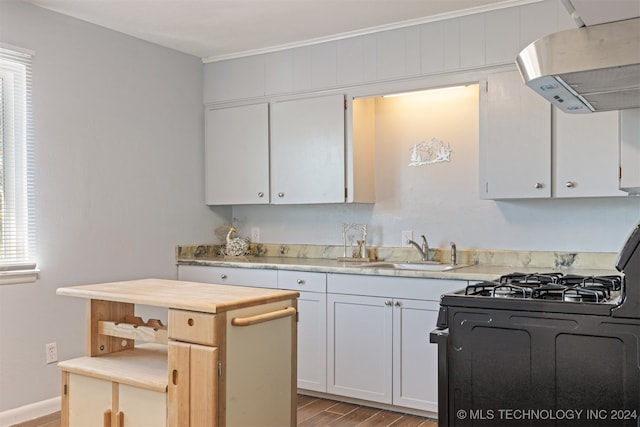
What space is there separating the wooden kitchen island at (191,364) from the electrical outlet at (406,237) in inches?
64.7

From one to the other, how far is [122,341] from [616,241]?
9.10ft

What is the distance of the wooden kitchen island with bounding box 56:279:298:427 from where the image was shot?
7.57 feet

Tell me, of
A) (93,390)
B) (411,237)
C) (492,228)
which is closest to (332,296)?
(411,237)

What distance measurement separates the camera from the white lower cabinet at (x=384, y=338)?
134 inches

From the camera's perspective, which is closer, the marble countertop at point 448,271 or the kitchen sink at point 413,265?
the marble countertop at point 448,271

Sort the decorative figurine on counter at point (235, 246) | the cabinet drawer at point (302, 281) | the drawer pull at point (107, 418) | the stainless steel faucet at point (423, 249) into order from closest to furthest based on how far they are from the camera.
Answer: the drawer pull at point (107, 418), the cabinet drawer at point (302, 281), the stainless steel faucet at point (423, 249), the decorative figurine on counter at point (235, 246)

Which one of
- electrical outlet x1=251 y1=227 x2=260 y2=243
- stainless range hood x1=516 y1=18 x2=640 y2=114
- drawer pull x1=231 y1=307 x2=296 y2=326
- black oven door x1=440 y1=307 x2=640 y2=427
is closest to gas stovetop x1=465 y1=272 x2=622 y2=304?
black oven door x1=440 y1=307 x2=640 y2=427

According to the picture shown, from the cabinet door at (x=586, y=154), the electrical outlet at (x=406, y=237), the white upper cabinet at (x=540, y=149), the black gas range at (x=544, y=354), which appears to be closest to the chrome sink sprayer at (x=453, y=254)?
the electrical outlet at (x=406, y=237)

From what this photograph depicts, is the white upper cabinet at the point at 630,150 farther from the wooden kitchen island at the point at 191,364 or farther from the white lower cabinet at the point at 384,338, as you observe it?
the wooden kitchen island at the point at 191,364

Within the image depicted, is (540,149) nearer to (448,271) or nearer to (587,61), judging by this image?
(448,271)

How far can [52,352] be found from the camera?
364 centimetres

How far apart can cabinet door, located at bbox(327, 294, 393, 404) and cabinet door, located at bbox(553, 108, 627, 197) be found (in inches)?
48.7

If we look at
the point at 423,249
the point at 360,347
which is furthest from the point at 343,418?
the point at 423,249

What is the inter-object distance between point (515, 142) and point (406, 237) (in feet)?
3.49
